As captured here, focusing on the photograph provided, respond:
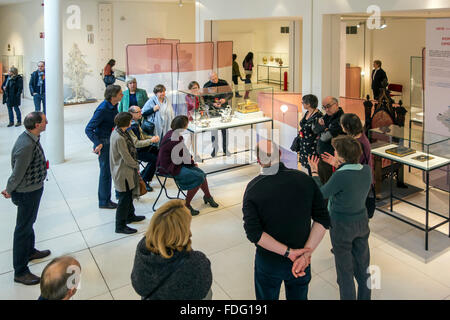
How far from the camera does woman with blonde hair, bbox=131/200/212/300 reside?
2.04m

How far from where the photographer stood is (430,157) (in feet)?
15.5

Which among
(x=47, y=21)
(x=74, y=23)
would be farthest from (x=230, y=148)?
(x=74, y=23)

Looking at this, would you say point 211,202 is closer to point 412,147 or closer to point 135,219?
point 135,219

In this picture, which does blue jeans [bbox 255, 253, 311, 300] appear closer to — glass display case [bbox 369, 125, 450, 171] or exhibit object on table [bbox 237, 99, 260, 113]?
glass display case [bbox 369, 125, 450, 171]

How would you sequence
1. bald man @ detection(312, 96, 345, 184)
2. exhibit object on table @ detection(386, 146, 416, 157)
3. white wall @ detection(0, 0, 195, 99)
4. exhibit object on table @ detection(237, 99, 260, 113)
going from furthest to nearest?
white wall @ detection(0, 0, 195, 99) < exhibit object on table @ detection(237, 99, 260, 113) < bald man @ detection(312, 96, 345, 184) < exhibit object on table @ detection(386, 146, 416, 157)

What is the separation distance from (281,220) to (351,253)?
0.95 meters

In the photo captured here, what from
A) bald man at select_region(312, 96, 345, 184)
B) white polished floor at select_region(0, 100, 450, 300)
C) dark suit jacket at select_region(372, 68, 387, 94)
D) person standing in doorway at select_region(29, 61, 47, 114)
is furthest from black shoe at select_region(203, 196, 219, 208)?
dark suit jacket at select_region(372, 68, 387, 94)

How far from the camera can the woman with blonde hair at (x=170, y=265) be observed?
2.04m

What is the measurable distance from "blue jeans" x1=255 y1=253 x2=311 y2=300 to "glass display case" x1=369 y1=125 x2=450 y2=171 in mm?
2434

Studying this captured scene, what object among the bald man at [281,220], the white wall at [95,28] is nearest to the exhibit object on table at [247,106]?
the bald man at [281,220]

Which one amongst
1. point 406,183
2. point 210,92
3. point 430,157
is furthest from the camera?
point 210,92

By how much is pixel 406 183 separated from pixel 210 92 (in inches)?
130

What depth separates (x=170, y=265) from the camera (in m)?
2.04

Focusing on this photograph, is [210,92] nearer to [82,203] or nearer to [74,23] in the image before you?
[82,203]
